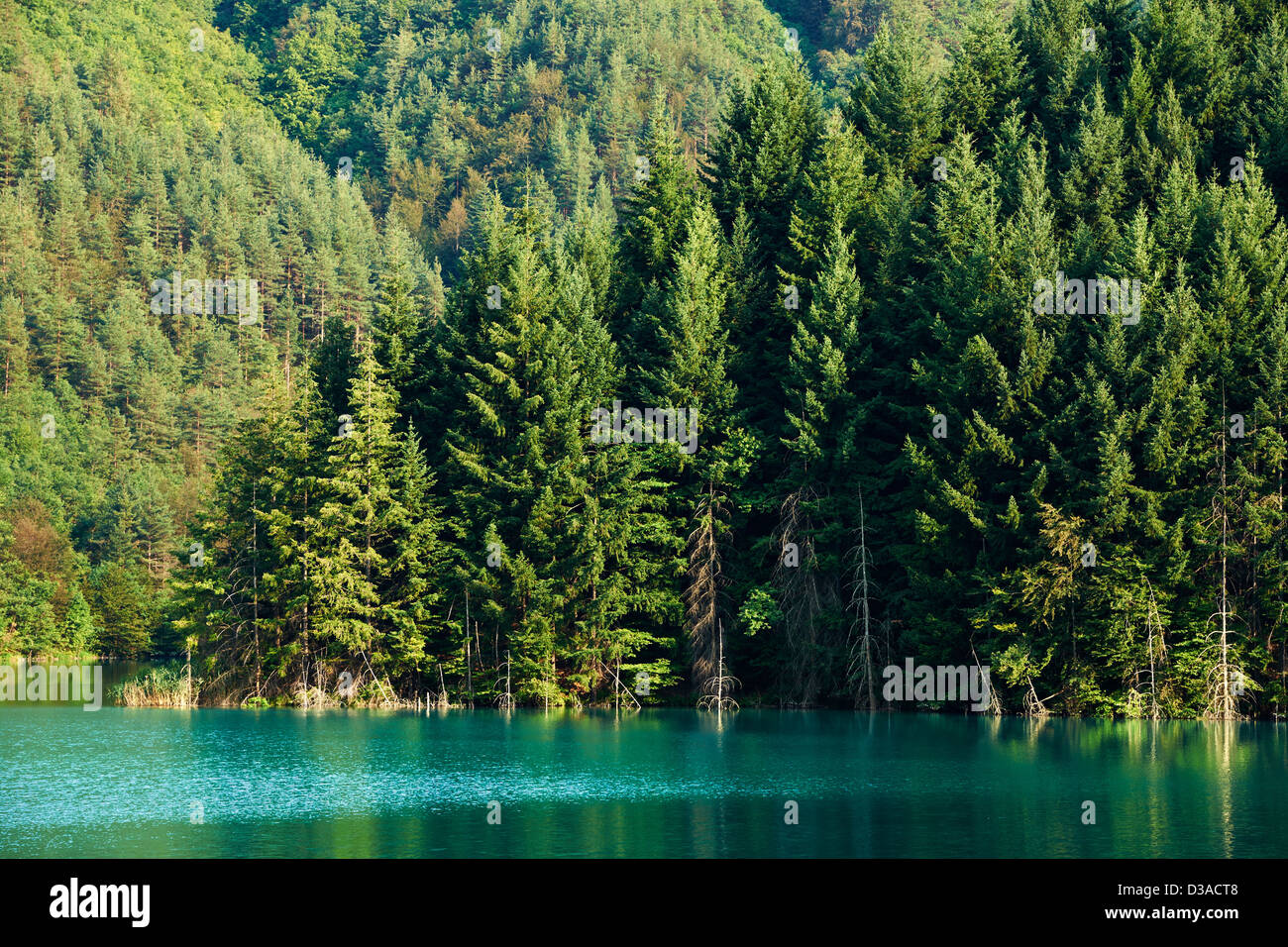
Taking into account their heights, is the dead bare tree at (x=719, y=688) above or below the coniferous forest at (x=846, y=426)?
below

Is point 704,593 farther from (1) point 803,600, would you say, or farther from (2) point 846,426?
(2) point 846,426

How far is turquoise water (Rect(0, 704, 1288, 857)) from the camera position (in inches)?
1113

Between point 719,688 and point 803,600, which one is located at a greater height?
point 803,600

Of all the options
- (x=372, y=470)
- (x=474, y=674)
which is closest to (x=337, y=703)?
(x=474, y=674)

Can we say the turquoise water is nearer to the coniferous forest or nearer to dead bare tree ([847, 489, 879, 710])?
dead bare tree ([847, 489, 879, 710])

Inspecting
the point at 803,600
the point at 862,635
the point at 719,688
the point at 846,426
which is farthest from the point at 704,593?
the point at 846,426

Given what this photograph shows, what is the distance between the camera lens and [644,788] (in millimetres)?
35188

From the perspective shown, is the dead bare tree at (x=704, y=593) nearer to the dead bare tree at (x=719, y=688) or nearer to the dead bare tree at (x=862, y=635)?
the dead bare tree at (x=719, y=688)

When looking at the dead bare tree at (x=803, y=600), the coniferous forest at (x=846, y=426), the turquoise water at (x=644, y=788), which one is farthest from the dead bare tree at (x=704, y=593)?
the turquoise water at (x=644, y=788)

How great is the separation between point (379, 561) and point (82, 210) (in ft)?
284

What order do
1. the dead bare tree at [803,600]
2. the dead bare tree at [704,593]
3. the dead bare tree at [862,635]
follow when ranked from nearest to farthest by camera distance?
the dead bare tree at [862,635]
the dead bare tree at [803,600]
the dead bare tree at [704,593]

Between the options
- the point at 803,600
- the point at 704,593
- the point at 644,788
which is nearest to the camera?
the point at 644,788

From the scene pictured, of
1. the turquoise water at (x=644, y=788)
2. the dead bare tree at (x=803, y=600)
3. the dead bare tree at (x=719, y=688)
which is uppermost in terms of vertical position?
the dead bare tree at (x=803, y=600)

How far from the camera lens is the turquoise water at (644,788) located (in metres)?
28.3
